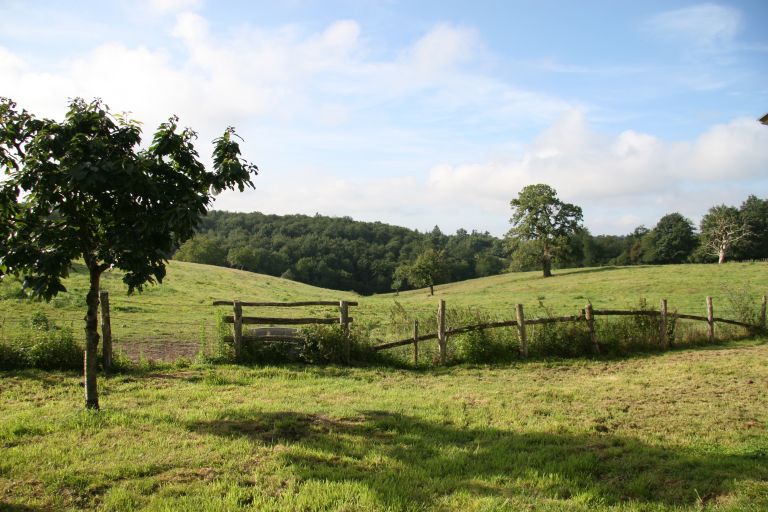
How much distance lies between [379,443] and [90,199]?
525 centimetres

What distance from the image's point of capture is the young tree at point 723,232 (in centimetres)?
6575

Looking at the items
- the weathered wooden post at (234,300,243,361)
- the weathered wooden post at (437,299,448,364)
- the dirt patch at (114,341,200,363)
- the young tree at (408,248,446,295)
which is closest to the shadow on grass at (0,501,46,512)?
the weathered wooden post at (234,300,243,361)

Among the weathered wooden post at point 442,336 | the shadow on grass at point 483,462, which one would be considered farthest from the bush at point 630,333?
the shadow on grass at point 483,462

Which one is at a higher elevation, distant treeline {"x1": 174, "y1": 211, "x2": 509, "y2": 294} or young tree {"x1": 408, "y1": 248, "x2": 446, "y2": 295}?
distant treeline {"x1": 174, "y1": 211, "x2": 509, "y2": 294}

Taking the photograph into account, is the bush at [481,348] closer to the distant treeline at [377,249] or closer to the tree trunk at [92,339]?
the tree trunk at [92,339]

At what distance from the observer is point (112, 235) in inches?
267

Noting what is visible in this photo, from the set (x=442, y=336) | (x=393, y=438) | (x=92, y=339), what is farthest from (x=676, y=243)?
(x=92, y=339)

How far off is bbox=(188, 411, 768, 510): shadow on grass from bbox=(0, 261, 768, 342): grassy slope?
637 centimetres

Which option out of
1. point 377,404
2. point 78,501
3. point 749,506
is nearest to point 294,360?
point 377,404

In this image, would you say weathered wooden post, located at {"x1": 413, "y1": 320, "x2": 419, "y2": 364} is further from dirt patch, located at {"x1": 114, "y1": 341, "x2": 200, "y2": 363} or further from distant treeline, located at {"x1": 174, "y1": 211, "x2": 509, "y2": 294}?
distant treeline, located at {"x1": 174, "y1": 211, "x2": 509, "y2": 294}

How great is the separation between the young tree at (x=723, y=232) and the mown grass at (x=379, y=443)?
66.4 m

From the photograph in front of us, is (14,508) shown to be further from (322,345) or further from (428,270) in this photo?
(428,270)

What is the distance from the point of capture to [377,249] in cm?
11625

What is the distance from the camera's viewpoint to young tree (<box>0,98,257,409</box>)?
6379mm
